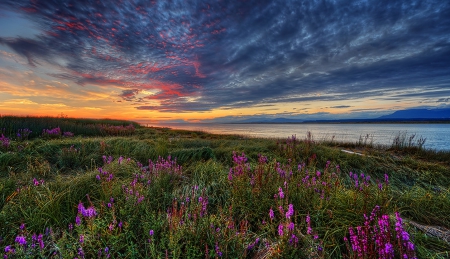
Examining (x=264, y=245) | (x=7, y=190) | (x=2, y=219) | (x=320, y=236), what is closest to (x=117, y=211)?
(x=2, y=219)

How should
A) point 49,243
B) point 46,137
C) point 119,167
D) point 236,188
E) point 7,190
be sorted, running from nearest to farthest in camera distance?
point 49,243
point 236,188
point 7,190
point 119,167
point 46,137

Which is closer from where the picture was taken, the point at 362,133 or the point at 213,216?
the point at 213,216

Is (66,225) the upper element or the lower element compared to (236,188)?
lower

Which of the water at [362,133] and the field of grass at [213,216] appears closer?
the field of grass at [213,216]

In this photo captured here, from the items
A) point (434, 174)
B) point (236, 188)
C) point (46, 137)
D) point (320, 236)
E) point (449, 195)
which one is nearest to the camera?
point (320, 236)

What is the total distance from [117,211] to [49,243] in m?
0.75

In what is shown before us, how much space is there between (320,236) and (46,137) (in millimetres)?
11700

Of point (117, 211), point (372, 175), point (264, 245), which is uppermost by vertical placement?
point (117, 211)

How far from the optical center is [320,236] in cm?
262

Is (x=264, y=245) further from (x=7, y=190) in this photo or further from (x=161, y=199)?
(x=7, y=190)

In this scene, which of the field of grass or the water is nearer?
the field of grass

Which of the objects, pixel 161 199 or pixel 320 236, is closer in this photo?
pixel 320 236

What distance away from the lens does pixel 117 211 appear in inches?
111

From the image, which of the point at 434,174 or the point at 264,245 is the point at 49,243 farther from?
the point at 434,174
